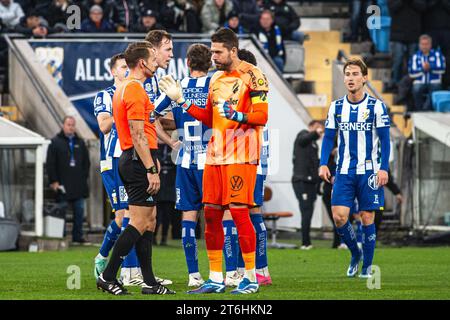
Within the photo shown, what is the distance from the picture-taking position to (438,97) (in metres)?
25.0

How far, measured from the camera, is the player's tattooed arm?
11.2 metres

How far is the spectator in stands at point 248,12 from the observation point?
2633 cm

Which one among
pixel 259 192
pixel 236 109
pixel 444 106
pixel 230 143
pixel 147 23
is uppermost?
pixel 147 23

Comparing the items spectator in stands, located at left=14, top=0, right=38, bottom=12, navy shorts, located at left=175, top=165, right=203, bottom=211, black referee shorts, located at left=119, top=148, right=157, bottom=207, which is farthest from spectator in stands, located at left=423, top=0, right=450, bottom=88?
black referee shorts, located at left=119, top=148, right=157, bottom=207

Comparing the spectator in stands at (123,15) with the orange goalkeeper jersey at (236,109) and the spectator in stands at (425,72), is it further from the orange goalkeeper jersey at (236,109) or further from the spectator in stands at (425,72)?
the orange goalkeeper jersey at (236,109)

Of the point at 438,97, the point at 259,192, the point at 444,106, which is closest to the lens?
the point at 259,192

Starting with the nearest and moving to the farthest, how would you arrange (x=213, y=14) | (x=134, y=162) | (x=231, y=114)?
(x=231, y=114) → (x=134, y=162) → (x=213, y=14)

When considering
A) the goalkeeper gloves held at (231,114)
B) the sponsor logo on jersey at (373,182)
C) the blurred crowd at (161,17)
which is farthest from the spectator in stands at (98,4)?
the goalkeeper gloves held at (231,114)

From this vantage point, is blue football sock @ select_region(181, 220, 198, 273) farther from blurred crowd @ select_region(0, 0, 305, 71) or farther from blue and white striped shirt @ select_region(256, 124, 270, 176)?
blurred crowd @ select_region(0, 0, 305, 71)

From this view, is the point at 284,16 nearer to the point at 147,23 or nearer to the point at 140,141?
the point at 147,23

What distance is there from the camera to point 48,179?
2169cm

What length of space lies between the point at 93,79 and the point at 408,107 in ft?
22.3

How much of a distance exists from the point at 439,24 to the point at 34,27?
9.05 m

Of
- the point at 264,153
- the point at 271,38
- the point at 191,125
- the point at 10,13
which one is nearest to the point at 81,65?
the point at 10,13
